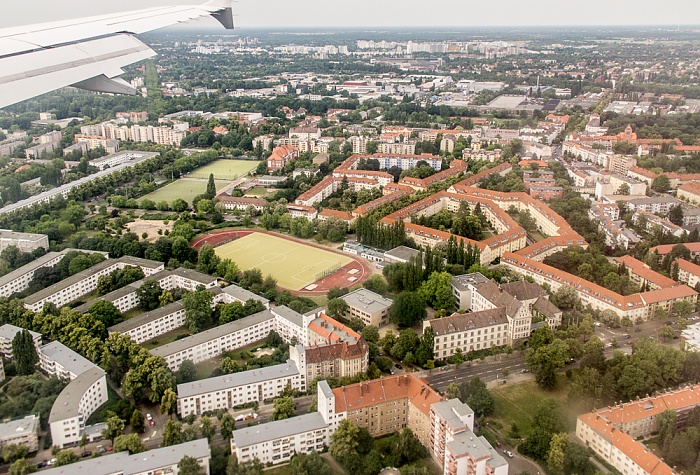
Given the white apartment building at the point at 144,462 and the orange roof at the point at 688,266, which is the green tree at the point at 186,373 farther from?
the orange roof at the point at 688,266

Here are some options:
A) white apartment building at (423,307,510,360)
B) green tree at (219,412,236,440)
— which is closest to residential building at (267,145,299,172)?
white apartment building at (423,307,510,360)

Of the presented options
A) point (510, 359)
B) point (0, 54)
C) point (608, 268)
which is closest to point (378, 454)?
point (510, 359)

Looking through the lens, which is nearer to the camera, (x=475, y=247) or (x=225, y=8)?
(x=225, y=8)

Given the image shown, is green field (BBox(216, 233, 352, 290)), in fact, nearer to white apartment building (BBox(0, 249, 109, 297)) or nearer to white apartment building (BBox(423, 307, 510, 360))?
A: white apartment building (BBox(0, 249, 109, 297))

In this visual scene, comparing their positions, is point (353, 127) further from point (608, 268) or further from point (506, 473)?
point (506, 473)

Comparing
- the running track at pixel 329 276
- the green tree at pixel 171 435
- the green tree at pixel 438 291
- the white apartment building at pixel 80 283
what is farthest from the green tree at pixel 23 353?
the green tree at pixel 438 291

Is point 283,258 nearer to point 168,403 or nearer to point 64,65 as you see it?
point 168,403

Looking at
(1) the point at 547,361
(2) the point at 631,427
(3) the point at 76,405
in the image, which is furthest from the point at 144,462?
(2) the point at 631,427
